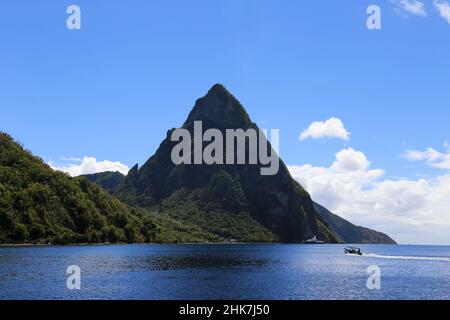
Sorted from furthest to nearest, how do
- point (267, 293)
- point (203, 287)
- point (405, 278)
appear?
1. point (405, 278)
2. point (203, 287)
3. point (267, 293)

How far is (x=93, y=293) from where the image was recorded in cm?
9844

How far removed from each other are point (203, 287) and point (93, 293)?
83.6 feet
